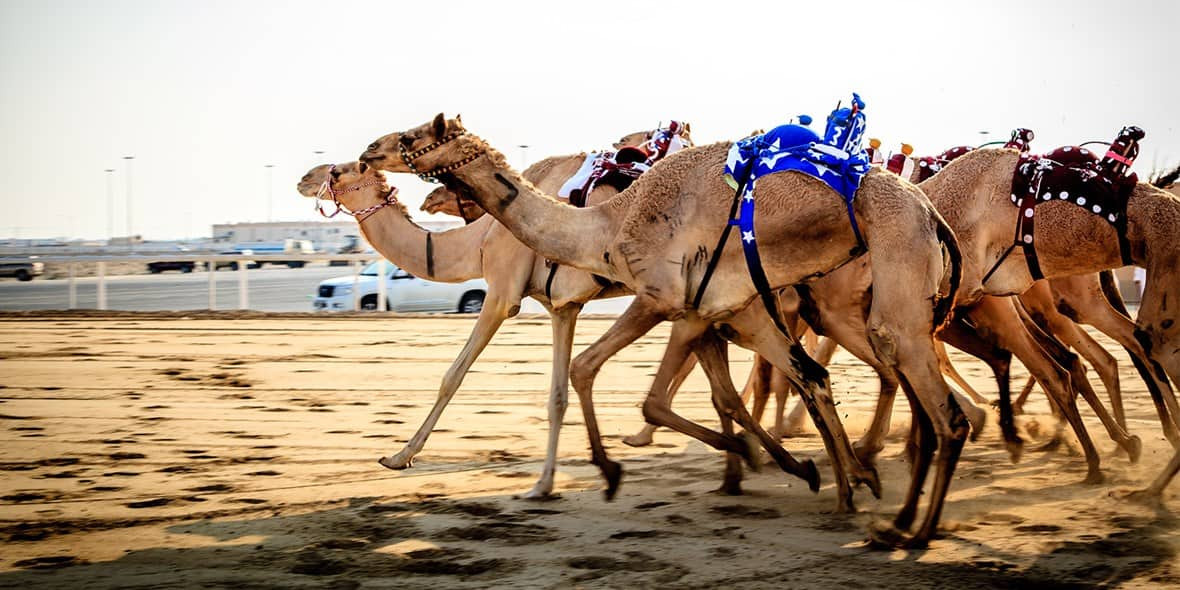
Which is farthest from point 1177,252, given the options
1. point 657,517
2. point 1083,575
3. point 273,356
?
point 273,356

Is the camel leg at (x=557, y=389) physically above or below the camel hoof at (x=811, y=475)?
above

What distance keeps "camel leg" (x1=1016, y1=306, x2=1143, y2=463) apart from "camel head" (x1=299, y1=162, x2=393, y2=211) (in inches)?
182

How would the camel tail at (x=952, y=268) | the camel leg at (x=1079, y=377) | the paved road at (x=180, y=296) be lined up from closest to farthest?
the camel tail at (x=952, y=268)
the camel leg at (x=1079, y=377)
the paved road at (x=180, y=296)

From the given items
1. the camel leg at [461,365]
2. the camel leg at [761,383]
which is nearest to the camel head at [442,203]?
the camel leg at [461,365]

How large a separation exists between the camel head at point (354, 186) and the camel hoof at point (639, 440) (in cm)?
250

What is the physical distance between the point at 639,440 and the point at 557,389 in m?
1.50

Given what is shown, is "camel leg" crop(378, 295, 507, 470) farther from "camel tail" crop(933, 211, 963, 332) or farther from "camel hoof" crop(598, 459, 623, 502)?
"camel tail" crop(933, 211, 963, 332)

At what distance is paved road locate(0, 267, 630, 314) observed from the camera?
28359mm

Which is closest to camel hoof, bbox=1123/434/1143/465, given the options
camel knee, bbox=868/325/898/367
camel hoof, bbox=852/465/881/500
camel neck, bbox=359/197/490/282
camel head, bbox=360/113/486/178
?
camel hoof, bbox=852/465/881/500

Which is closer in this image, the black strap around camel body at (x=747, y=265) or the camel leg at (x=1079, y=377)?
the black strap around camel body at (x=747, y=265)

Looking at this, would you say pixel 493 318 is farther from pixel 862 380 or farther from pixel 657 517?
pixel 862 380

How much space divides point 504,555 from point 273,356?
9143mm

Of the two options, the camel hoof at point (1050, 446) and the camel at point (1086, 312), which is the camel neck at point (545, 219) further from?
the camel hoof at point (1050, 446)

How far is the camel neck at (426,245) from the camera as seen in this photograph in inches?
356
